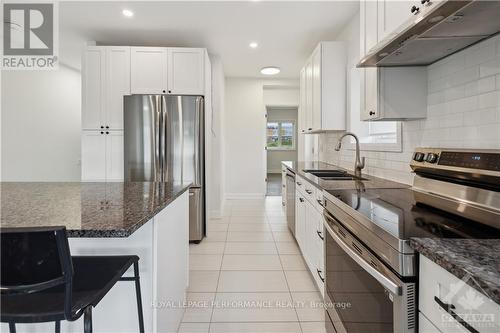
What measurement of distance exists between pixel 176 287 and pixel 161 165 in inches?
78.4

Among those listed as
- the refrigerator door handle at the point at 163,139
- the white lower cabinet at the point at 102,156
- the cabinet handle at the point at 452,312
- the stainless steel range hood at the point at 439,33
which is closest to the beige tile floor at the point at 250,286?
the refrigerator door handle at the point at 163,139

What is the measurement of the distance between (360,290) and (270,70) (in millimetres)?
4748

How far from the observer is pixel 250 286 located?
2479mm

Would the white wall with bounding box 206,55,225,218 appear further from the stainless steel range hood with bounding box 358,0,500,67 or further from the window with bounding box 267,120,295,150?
the window with bounding box 267,120,295,150

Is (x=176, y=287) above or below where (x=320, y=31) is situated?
below

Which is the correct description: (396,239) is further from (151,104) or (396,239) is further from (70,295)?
(151,104)

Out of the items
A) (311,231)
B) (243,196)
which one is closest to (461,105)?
(311,231)

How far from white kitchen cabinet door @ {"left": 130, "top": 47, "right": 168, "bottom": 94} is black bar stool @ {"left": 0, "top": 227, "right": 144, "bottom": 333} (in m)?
3.11

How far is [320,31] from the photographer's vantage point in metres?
3.71

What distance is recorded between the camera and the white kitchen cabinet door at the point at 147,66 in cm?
373

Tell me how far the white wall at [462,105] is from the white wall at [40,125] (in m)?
5.18

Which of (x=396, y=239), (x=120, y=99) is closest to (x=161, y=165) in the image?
(x=120, y=99)

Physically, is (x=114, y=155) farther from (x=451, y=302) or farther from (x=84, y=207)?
(x=451, y=302)

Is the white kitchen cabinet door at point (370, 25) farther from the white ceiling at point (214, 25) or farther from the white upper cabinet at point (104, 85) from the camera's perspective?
the white upper cabinet at point (104, 85)
